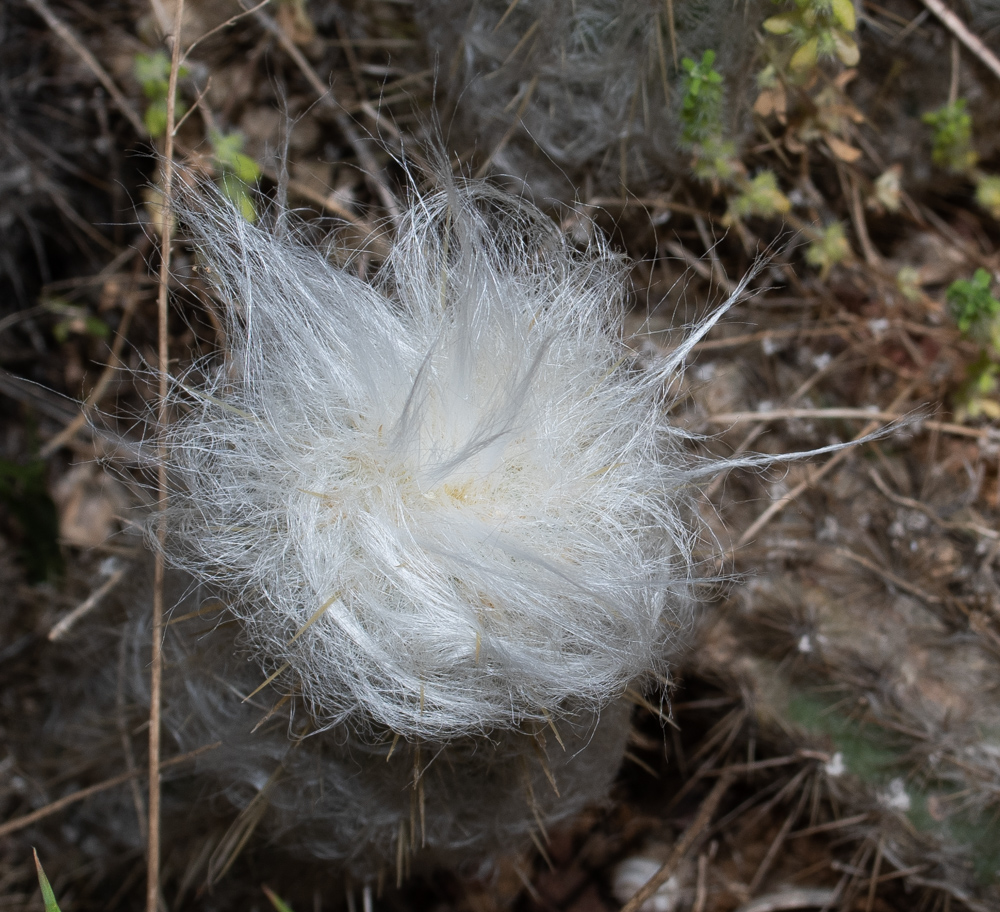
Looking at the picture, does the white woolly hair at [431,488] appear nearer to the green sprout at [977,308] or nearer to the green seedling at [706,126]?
the green seedling at [706,126]

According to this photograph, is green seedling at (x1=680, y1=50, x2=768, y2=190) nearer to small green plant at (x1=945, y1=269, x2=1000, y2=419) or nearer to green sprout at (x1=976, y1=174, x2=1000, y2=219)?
small green plant at (x1=945, y1=269, x2=1000, y2=419)

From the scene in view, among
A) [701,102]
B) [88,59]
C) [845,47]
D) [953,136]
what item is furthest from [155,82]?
[953,136]

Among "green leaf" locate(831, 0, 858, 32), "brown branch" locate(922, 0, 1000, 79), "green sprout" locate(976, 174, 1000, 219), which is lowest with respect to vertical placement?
"green sprout" locate(976, 174, 1000, 219)

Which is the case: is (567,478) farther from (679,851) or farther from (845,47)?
(845,47)

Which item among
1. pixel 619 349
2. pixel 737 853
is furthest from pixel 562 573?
pixel 737 853

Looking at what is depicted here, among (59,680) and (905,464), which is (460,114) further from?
(59,680)

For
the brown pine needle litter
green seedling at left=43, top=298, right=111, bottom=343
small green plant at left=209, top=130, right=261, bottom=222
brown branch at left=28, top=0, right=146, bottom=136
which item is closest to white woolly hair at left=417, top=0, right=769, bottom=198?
the brown pine needle litter

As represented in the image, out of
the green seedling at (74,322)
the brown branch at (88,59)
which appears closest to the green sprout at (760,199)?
the brown branch at (88,59)
